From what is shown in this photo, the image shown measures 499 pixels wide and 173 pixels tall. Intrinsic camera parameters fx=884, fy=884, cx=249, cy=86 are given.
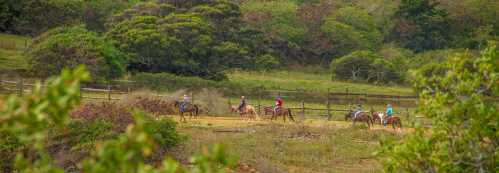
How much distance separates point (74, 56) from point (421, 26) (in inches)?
1222

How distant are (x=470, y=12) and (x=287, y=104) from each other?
28670 mm

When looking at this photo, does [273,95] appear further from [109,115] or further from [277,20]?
[277,20]

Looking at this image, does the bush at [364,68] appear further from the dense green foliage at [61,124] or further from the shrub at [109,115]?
the dense green foliage at [61,124]

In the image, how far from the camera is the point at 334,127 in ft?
109

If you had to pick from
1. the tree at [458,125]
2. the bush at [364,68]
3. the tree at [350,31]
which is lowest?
the tree at [458,125]

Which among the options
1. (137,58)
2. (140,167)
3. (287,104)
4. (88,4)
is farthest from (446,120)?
(88,4)

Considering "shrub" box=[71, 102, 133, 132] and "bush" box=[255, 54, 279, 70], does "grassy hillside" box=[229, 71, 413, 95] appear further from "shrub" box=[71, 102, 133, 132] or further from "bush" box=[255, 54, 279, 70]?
"shrub" box=[71, 102, 133, 132]

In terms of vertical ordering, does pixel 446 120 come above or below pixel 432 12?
below

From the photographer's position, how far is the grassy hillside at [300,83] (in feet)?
173

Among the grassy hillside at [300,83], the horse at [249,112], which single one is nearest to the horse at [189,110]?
the horse at [249,112]

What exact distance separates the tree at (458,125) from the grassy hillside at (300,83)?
132 ft

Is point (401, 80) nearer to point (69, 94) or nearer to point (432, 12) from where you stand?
point (432, 12)

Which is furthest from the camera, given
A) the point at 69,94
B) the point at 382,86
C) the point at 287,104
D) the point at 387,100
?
the point at 382,86

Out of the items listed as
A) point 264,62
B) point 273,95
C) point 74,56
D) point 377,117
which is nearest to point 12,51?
point 74,56
